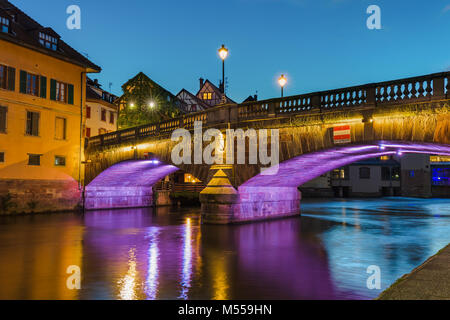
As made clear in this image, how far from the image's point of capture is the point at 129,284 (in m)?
10.2

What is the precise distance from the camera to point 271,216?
25547mm

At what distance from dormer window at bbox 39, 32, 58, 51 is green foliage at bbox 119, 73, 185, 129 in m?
17.3

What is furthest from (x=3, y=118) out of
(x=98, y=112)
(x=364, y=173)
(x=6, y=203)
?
(x=364, y=173)

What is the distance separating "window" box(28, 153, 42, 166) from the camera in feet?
102

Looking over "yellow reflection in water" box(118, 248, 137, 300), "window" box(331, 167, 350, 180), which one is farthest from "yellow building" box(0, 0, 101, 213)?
"window" box(331, 167, 350, 180)

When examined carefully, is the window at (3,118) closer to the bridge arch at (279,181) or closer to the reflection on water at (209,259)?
the reflection on water at (209,259)

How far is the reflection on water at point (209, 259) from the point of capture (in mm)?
9625

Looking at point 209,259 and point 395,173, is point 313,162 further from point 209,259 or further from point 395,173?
point 395,173

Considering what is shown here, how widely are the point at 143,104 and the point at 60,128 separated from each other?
19.5 metres

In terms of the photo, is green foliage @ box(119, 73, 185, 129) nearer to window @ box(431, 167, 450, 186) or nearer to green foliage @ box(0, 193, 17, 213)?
green foliage @ box(0, 193, 17, 213)

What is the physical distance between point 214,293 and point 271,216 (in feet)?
54.0

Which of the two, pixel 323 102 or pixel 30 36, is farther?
pixel 30 36
